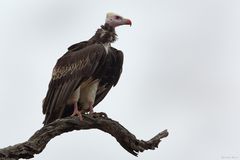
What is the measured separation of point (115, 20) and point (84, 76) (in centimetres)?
171

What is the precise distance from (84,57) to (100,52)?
0.36 metres

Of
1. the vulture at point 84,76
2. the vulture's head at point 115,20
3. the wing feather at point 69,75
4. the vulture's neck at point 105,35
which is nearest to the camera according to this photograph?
the wing feather at point 69,75

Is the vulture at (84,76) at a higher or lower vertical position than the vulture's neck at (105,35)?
lower

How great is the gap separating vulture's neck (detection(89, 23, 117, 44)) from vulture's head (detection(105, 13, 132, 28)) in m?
0.15

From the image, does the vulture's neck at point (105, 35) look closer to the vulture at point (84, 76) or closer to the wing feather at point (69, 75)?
the vulture at point (84, 76)

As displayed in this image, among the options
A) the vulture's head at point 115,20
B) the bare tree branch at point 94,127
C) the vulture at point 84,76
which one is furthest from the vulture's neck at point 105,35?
the bare tree branch at point 94,127

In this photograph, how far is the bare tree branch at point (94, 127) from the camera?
11.1 metres

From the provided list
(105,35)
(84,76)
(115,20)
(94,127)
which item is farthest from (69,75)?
(94,127)

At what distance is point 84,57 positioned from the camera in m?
14.2

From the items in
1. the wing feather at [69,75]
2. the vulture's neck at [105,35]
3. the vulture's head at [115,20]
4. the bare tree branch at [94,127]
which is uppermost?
the vulture's head at [115,20]

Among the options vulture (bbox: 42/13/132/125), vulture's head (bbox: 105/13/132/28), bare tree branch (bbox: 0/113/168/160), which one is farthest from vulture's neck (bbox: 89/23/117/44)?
bare tree branch (bbox: 0/113/168/160)

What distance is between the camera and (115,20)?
15078mm

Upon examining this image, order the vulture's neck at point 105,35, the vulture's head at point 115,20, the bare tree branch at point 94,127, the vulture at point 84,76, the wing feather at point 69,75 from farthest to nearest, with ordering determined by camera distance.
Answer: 1. the vulture's head at point 115,20
2. the vulture's neck at point 105,35
3. the vulture at point 84,76
4. the wing feather at point 69,75
5. the bare tree branch at point 94,127

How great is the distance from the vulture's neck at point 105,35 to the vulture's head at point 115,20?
0.50ft
